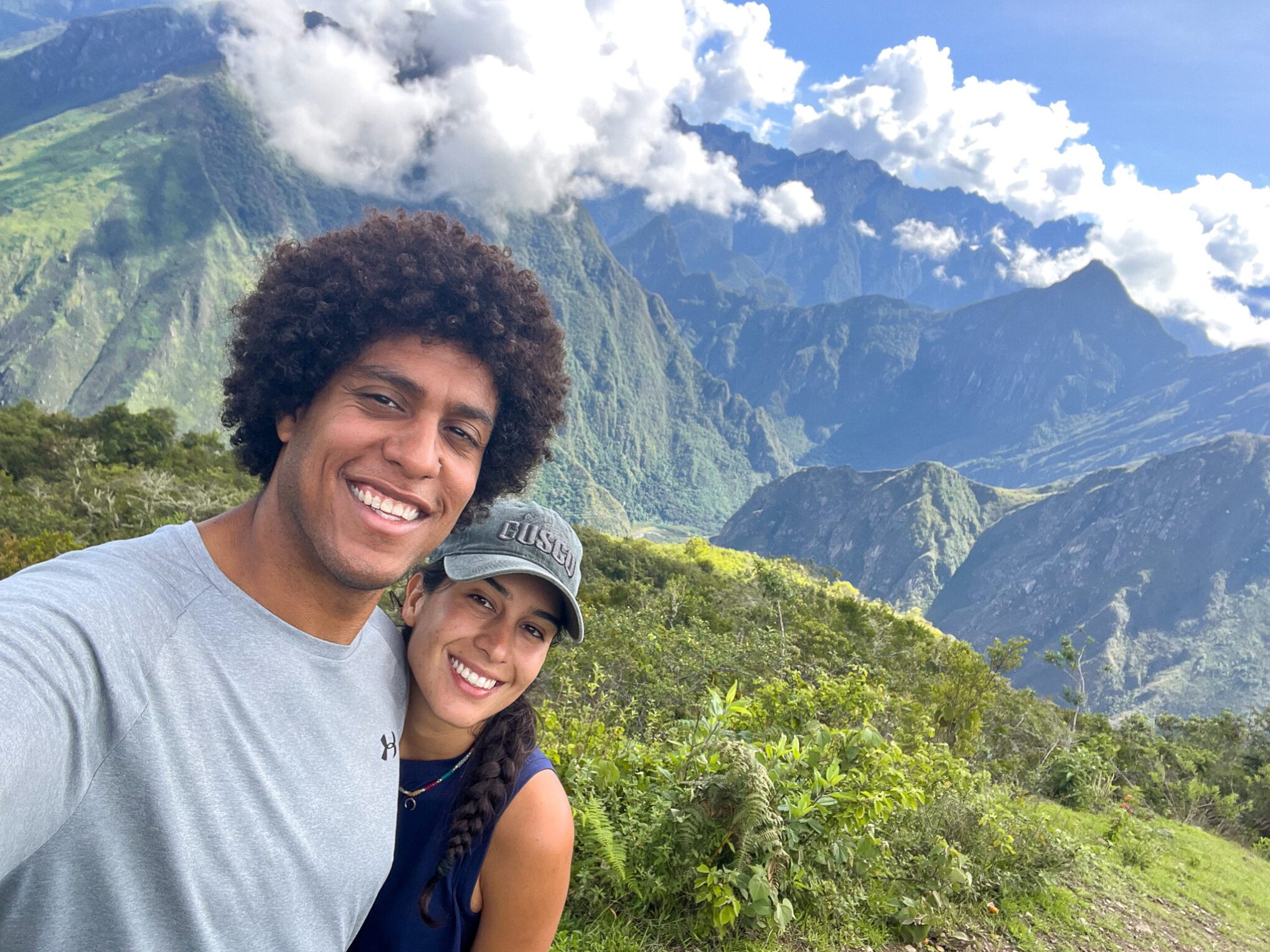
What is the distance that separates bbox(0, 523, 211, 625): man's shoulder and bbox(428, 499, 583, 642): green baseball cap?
803mm

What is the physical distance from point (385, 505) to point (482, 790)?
2.96 ft

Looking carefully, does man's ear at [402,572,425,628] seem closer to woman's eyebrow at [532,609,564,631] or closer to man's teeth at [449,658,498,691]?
man's teeth at [449,658,498,691]

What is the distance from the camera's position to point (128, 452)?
131ft

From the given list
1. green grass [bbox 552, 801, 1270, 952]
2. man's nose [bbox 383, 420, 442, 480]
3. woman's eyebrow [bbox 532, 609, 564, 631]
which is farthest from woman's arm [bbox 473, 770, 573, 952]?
green grass [bbox 552, 801, 1270, 952]

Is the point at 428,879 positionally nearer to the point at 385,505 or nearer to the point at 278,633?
the point at 278,633

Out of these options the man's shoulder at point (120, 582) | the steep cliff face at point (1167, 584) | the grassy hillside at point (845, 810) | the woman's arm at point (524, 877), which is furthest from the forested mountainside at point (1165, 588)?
the man's shoulder at point (120, 582)

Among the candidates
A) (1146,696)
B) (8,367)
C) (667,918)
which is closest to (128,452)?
(667,918)

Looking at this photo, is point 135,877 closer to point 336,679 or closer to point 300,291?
point 336,679

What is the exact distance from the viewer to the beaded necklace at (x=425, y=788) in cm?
220

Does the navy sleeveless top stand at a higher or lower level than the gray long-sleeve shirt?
lower

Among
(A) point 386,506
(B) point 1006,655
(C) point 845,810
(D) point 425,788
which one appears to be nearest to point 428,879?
(D) point 425,788

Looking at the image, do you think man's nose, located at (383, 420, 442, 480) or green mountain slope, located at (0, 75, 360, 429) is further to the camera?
green mountain slope, located at (0, 75, 360, 429)

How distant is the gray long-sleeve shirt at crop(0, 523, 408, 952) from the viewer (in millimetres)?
1203

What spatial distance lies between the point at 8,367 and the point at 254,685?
197380 millimetres
